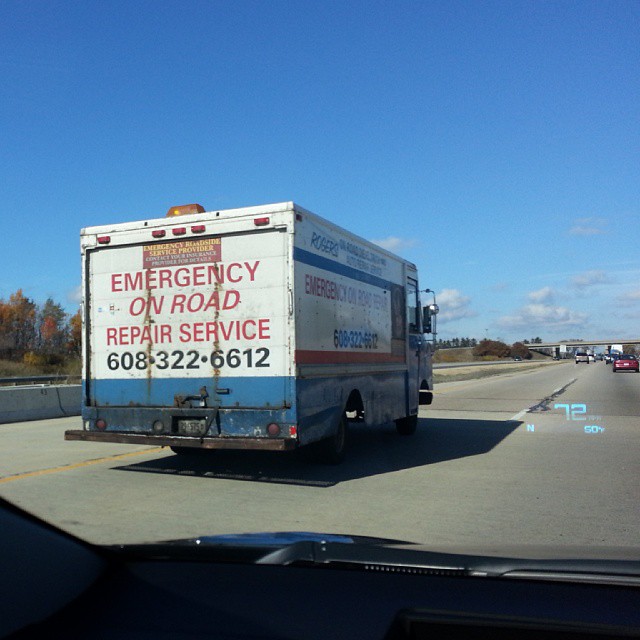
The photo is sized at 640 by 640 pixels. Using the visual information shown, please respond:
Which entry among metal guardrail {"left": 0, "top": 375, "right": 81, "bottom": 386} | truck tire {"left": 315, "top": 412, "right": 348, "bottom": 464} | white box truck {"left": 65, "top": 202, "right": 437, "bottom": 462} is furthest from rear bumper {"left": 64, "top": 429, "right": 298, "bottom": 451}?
metal guardrail {"left": 0, "top": 375, "right": 81, "bottom": 386}

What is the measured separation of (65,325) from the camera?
8806 centimetres

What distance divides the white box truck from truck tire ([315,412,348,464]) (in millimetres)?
22

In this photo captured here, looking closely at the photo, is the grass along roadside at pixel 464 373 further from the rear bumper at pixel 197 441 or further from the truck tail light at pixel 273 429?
the truck tail light at pixel 273 429

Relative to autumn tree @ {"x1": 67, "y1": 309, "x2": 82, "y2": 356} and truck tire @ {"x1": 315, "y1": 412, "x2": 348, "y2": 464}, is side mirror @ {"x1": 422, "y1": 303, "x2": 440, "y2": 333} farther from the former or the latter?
autumn tree @ {"x1": 67, "y1": 309, "x2": 82, "y2": 356}

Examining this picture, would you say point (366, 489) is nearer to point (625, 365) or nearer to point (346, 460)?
point (346, 460)

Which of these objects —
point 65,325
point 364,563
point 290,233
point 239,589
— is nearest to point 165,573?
point 239,589

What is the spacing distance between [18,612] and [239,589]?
74 cm

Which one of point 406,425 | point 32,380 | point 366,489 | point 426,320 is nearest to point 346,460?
point 366,489

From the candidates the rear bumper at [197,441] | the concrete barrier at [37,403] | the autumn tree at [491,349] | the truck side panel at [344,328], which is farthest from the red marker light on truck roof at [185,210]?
the autumn tree at [491,349]

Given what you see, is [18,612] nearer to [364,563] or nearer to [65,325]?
[364,563]

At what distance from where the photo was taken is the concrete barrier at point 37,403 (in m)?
17.3

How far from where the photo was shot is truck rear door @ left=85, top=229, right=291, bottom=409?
28.1 ft

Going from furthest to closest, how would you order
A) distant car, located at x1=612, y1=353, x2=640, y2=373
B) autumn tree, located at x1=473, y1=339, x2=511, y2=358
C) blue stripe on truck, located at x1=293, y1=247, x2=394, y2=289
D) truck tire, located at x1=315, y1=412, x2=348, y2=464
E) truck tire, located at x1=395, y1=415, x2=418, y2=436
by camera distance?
1. autumn tree, located at x1=473, y1=339, x2=511, y2=358
2. distant car, located at x1=612, y1=353, x2=640, y2=373
3. truck tire, located at x1=395, y1=415, x2=418, y2=436
4. truck tire, located at x1=315, y1=412, x2=348, y2=464
5. blue stripe on truck, located at x1=293, y1=247, x2=394, y2=289

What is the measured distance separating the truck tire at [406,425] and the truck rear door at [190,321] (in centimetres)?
563
